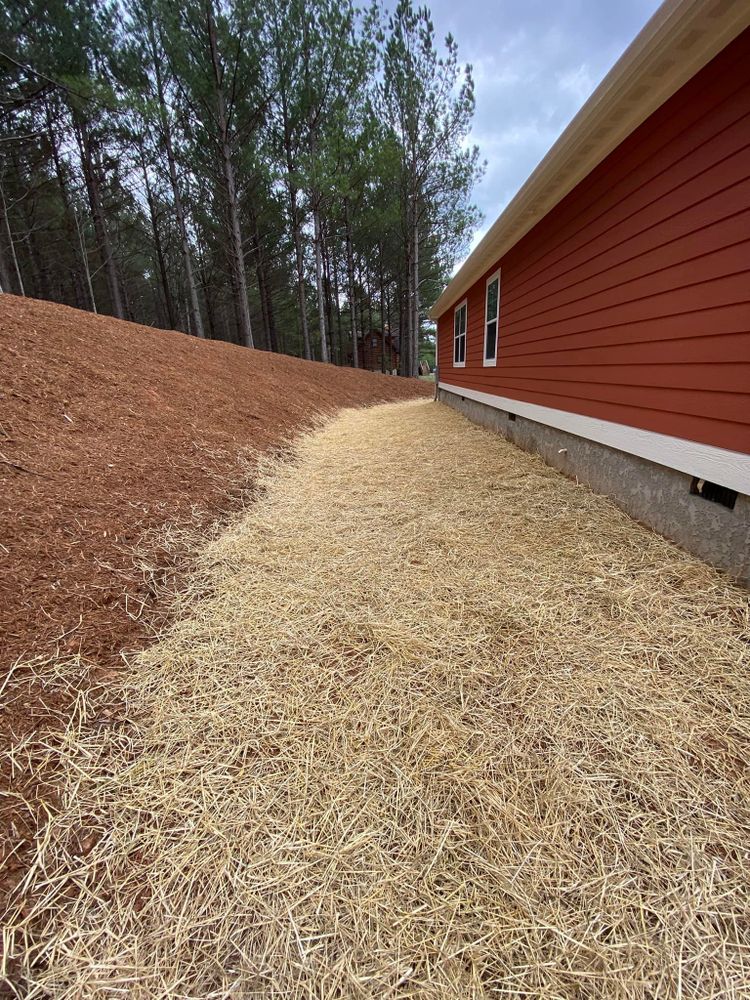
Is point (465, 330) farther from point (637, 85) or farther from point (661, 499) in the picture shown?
point (661, 499)

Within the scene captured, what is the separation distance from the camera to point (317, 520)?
10.2 feet

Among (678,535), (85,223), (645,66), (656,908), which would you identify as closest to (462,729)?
(656,908)

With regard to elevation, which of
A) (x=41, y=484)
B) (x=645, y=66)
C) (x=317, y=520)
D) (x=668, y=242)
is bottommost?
(x=317, y=520)

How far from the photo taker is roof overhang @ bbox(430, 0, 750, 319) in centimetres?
210

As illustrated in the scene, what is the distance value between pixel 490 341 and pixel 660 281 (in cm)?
436

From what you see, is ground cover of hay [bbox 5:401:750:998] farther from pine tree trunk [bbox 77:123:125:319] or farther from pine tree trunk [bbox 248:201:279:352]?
pine tree trunk [bbox 77:123:125:319]

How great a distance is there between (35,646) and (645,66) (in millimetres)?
4479

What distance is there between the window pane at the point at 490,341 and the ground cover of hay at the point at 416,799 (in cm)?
530

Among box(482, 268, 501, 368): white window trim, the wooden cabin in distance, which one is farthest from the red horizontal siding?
the wooden cabin in distance

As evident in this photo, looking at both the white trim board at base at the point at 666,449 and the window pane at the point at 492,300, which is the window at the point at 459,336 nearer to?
the window pane at the point at 492,300

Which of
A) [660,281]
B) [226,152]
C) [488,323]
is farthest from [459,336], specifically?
[226,152]

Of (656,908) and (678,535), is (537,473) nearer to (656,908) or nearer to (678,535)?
(678,535)

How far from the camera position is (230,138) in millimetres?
12000

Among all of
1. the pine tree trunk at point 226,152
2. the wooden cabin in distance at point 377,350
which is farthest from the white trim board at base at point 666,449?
the wooden cabin in distance at point 377,350
